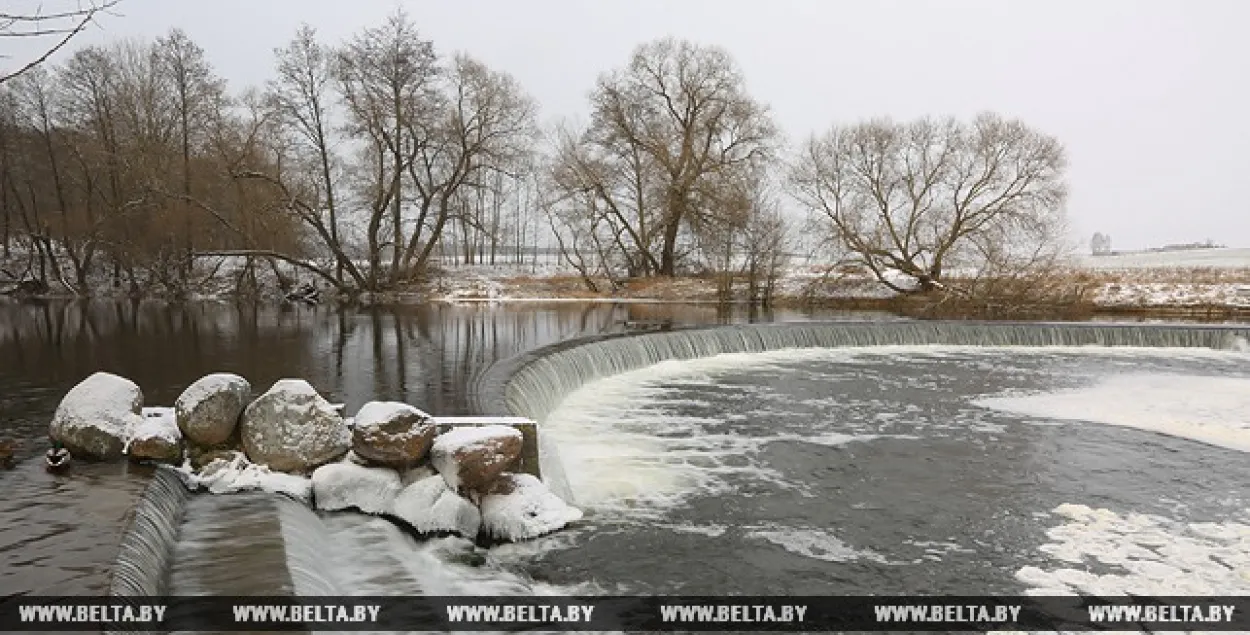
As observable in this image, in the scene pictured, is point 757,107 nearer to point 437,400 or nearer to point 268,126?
point 268,126

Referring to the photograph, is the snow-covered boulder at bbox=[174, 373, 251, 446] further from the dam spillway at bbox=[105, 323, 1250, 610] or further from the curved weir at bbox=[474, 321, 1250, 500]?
the curved weir at bbox=[474, 321, 1250, 500]

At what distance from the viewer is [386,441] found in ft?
21.8

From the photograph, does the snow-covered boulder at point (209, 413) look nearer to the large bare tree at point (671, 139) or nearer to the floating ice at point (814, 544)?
the floating ice at point (814, 544)

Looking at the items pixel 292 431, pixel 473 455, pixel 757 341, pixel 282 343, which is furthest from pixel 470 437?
pixel 757 341

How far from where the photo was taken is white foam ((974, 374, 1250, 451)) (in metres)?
11.0

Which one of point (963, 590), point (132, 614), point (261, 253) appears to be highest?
point (261, 253)

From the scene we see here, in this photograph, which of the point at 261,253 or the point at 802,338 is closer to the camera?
the point at 802,338

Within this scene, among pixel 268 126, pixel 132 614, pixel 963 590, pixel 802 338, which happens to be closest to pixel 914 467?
pixel 963 590

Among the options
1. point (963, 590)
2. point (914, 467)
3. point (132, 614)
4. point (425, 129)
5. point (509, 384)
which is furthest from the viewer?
point (425, 129)

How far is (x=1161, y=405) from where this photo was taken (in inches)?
504

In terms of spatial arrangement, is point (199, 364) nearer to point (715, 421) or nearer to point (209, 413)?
point (209, 413)

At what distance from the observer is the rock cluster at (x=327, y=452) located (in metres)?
6.47

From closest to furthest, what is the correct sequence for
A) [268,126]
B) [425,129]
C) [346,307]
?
[346,307]
[425,129]
[268,126]

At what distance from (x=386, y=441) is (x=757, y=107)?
32.6 m
